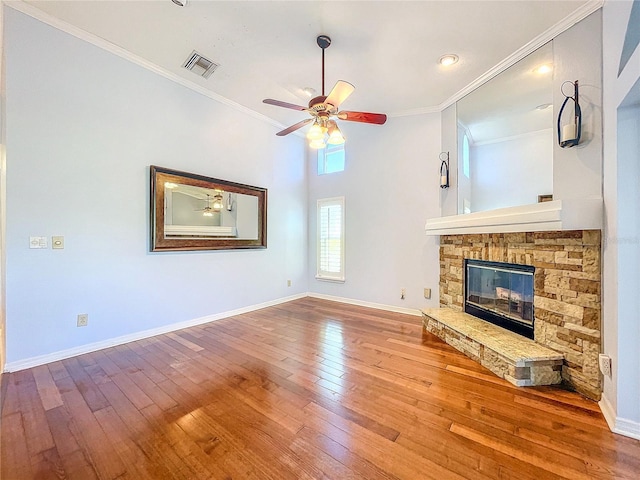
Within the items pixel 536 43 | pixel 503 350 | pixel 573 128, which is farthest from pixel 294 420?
pixel 536 43

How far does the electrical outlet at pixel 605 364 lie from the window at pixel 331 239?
330 centimetres

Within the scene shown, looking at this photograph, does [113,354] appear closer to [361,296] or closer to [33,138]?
[33,138]

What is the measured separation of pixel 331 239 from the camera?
492 centimetres

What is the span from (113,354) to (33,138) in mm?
2153

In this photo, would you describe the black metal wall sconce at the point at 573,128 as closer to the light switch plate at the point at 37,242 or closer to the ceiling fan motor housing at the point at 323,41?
the ceiling fan motor housing at the point at 323,41

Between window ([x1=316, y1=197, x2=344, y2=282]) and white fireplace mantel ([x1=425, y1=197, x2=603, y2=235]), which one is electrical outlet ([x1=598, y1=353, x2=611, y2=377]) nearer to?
white fireplace mantel ([x1=425, y1=197, x2=603, y2=235])

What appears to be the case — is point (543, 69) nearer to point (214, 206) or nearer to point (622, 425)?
point (622, 425)

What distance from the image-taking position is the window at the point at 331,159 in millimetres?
4793

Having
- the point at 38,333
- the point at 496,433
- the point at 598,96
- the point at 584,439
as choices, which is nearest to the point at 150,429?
the point at 38,333

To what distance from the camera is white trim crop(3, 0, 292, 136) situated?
235 cm

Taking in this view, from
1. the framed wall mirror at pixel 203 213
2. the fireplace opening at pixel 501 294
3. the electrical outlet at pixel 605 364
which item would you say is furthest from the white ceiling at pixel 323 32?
the electrical outlet at pixel 605 364

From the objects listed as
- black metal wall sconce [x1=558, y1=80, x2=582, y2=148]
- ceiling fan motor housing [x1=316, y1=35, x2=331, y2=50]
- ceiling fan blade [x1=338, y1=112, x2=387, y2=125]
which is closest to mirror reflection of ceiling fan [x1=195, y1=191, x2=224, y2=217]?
ceiling fan blade [x1=338, y1=112, x2=387, y2=125]

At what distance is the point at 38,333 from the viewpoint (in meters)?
2.45

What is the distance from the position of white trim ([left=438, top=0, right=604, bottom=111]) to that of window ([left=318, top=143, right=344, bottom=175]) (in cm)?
194
